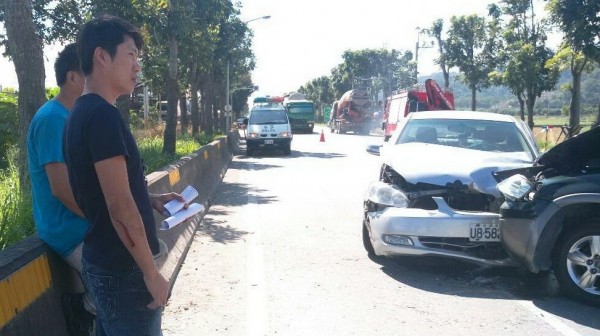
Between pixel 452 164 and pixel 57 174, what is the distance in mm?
Result: 4615

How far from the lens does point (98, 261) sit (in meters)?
2.51

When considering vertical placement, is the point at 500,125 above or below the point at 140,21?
below

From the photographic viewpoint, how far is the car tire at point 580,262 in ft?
17.9

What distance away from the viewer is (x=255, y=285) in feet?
20.4

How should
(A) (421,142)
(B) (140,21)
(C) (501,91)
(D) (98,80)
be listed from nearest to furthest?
(D) (98,80), (A) (421,142), (B) (140,21), (C) (501,91)

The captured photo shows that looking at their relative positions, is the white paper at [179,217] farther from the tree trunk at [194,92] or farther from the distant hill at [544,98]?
the distant hill at [544,98]

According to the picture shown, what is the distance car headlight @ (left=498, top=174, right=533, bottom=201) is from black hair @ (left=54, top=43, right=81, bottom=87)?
161 inches

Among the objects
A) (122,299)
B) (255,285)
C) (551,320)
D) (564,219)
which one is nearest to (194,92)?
(255,285)

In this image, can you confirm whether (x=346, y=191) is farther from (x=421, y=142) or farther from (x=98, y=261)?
(x=98, y=261)

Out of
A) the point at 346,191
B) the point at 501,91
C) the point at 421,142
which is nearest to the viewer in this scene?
the point at 421,142

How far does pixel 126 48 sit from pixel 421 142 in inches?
236

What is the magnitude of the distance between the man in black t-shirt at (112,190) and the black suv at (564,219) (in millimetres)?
4071

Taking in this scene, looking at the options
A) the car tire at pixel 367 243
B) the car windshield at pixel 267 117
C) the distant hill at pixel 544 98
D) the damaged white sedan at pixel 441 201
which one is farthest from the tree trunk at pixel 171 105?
the distant hill at pixel 544 98

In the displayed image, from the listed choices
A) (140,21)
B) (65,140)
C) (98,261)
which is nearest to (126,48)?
(65,140)
